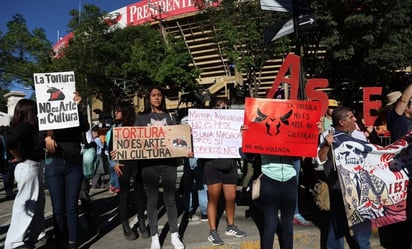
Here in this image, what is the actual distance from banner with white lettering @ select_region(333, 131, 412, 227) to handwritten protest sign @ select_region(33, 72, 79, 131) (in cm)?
284

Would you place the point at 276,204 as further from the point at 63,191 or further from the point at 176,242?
the point at 63,191

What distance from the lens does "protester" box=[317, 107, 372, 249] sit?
369 cm

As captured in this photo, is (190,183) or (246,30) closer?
(190,183)

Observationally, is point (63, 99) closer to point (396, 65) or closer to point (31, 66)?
point (396, 65)

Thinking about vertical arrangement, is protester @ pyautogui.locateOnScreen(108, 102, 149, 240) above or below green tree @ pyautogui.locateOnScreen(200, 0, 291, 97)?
below

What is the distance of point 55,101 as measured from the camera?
13.5 feet

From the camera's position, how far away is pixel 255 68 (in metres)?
17.7

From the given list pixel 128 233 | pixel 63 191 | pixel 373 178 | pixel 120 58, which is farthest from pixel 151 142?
pixel 120 58

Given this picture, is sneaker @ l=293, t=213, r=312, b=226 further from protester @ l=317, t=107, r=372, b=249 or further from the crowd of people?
protester @ l=317, t=107, r=372, b=249

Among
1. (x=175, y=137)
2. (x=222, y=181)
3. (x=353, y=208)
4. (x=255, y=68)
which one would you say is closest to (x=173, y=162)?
(x=175, y=137)

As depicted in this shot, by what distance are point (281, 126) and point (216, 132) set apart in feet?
3.37

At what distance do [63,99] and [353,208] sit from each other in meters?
3.27

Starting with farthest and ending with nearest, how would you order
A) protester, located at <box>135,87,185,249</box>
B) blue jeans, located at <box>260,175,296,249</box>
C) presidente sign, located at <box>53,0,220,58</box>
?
presidente sign, located at <box>53,0,220,58</box> < protester, located at <box>135,87,185,249</box> < blue jeans, located at <box>260,175,296,249</box>

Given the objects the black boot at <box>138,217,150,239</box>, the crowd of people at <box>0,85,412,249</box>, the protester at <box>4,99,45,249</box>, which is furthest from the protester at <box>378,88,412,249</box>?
the protester at <box>4,99,45,249</box>
